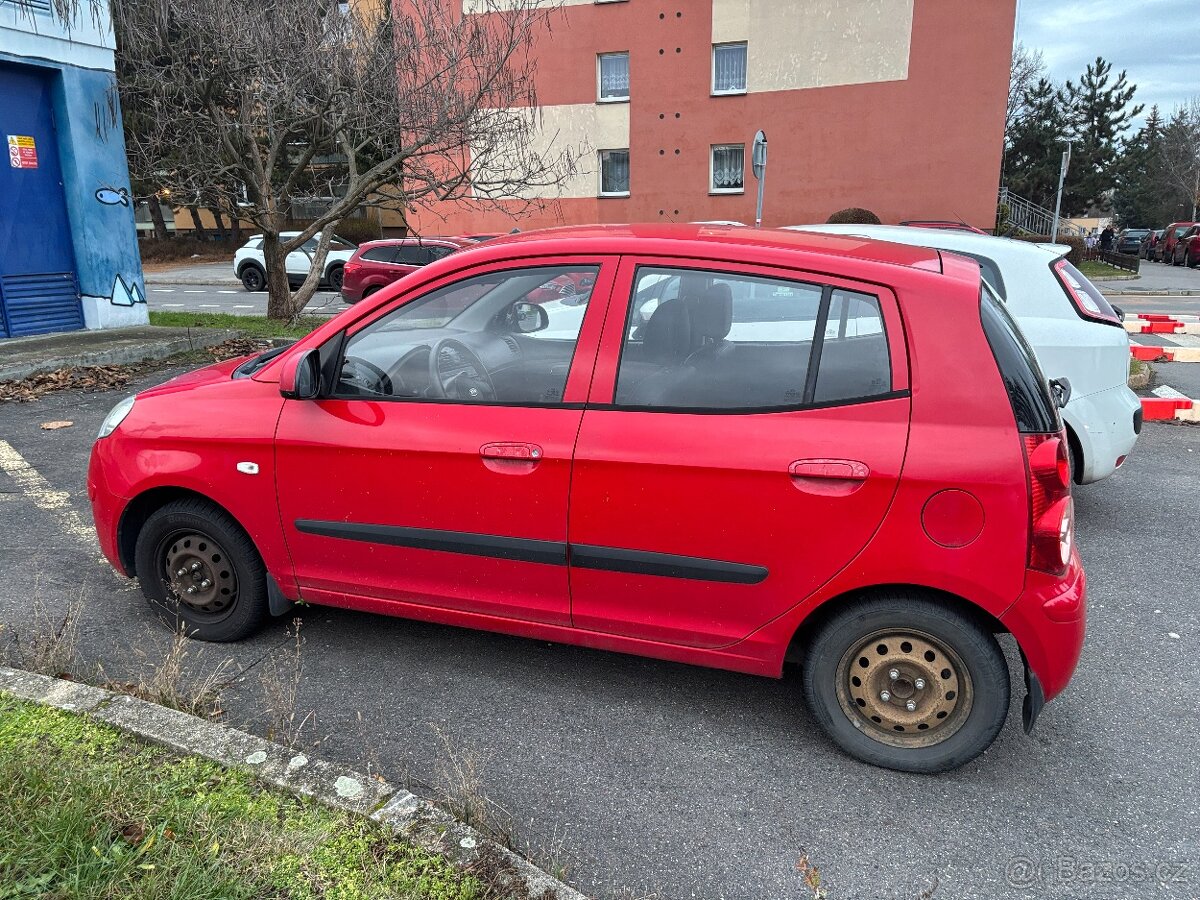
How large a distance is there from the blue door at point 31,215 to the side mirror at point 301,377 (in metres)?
9.17

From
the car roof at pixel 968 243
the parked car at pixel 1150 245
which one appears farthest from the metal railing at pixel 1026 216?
the car roof at pixel 968 243

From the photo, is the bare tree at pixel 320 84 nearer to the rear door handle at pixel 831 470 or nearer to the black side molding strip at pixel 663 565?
the black side molding strip at pixel 663 565

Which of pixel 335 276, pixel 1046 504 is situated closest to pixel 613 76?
pixel 335 276

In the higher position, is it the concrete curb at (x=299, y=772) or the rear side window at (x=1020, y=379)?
the rear side window at (x=1020, y=379)

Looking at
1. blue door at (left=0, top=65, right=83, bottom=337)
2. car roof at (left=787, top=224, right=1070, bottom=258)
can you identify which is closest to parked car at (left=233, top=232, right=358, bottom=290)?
blue door at (left=0, top=65, right=83, bottom=337)

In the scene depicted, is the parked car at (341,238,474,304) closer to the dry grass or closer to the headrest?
the dry grass

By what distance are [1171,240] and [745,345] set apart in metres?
38.9

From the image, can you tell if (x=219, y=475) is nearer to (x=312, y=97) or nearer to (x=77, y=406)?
(x=77, y=406)

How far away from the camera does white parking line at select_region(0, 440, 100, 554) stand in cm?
504

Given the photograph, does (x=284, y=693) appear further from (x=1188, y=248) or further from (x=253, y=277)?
(x=1188, y=248)

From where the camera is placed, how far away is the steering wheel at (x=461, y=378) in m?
3.26

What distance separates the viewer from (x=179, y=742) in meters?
2.76

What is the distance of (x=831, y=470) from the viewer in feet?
9.07

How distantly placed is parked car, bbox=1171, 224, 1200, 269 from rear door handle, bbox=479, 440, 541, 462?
35.7 m
